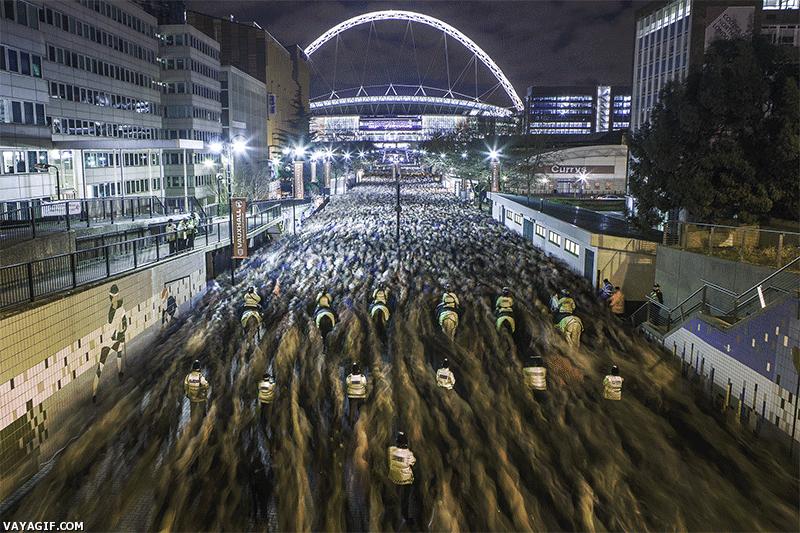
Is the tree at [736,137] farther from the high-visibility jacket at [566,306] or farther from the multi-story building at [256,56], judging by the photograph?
the multi-story building at [256,56]

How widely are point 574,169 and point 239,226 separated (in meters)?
45.9

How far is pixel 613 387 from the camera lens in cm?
1213

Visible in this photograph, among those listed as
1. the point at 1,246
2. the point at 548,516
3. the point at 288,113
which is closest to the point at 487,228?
the point at 1,246

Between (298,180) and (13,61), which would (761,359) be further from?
(298,180)

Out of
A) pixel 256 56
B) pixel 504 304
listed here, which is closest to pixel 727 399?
pixel 504 304

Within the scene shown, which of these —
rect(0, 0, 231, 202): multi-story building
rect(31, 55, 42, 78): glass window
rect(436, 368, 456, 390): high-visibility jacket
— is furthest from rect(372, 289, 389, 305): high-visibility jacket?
rect(31, 55, 42, 78): glass window

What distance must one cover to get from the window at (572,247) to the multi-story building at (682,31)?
941 inches

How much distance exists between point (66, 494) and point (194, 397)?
311 centimetres

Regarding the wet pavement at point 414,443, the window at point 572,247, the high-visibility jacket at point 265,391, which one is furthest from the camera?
the window at point 572,247

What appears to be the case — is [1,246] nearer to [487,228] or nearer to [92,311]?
[92,311]

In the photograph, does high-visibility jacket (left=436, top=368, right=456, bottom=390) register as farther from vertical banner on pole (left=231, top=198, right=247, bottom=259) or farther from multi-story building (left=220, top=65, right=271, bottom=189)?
multi-story building (left=220, top=65, right=271, bottom=189)

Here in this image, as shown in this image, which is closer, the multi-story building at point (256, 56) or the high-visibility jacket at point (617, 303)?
the high-visibility jacket at point (617, 303)

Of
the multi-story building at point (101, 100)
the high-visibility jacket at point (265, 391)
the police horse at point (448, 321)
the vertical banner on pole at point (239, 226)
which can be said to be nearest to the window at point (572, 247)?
the police horse at point (448, 321)

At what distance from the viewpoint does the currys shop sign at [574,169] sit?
6184 centimetres
